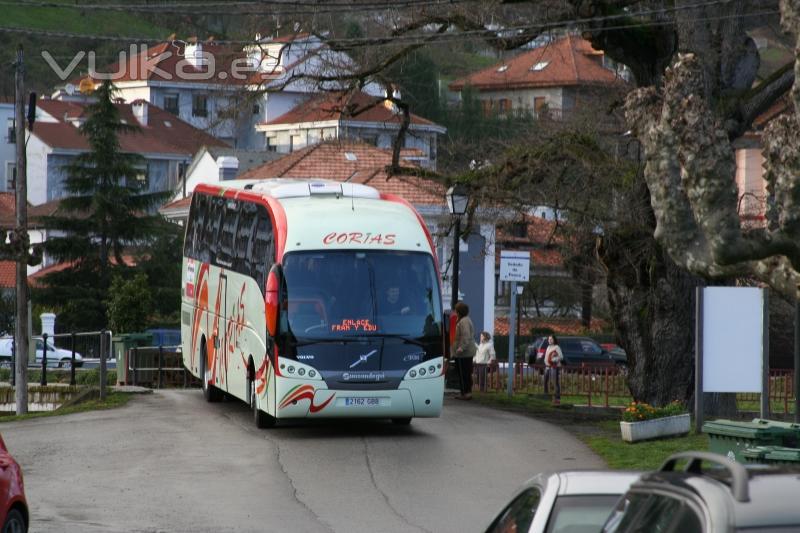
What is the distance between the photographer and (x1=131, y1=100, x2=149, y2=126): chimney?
114 metres

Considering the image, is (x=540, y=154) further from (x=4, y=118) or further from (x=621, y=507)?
(x=4, y=118)

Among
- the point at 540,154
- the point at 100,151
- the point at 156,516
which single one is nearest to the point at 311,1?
the point at 540,154

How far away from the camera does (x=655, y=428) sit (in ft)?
62.0

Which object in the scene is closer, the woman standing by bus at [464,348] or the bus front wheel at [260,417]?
the bus front wheel at [260,417]

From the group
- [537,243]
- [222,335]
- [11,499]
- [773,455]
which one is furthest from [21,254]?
[773,455]

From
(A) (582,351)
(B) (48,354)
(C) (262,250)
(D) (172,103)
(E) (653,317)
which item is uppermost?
(D) (172,103)

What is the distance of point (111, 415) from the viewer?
2305 centimetres

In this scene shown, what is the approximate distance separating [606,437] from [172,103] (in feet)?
354

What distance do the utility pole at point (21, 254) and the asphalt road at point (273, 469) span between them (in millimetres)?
8522

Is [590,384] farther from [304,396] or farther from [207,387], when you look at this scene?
[304,396]

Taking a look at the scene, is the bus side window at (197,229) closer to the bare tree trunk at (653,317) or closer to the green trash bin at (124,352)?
the green trash bin at (124,352)

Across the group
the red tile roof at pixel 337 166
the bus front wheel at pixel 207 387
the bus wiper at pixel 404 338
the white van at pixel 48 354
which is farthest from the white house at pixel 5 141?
the bus wiper at pixel 404 338

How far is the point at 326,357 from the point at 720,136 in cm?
809

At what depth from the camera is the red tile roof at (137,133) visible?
103 meters
